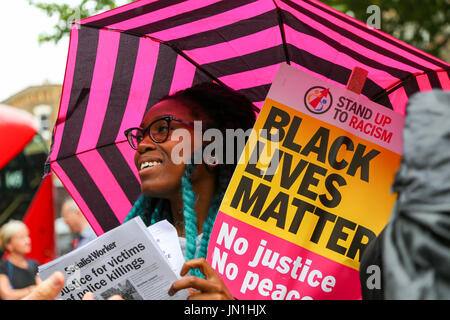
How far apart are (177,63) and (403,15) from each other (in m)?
5.81

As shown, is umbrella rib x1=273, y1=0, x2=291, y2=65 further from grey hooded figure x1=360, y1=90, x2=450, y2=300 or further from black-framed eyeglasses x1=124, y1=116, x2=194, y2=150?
grey hooded figure x1=360, y1=90, x2=450, y2=300

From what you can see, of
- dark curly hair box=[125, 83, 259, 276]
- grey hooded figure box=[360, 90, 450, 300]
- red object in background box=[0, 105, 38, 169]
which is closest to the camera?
grey hooded figure box=[360, 90, 450, 300]

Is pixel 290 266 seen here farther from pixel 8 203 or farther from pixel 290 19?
pixel 8 203

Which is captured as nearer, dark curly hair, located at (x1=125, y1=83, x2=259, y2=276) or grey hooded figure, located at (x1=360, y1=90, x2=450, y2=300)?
grey hooded figure, located at (x1=360, y1=90, x2=450, y2=300)

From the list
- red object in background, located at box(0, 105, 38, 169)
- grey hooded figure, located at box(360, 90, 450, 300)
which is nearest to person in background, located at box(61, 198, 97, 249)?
red object in background, located at box(0, 105, 38, 169)

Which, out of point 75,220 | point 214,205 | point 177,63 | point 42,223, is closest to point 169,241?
point 214,205

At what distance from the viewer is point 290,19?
210 centimetres

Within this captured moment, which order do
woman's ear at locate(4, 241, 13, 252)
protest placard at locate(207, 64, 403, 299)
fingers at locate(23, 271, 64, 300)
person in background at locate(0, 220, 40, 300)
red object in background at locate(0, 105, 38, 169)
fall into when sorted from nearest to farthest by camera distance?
fingers at locate(23, 271, 64, 300) < protest placard at locate(207, 64, 403, 299) < person in background at locate(0, 220, 40, 300) < woman's ear at locate(4, 241, 13, 252) < red object in background at locate(0, 105, 38, 169)

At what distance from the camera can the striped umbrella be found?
2.12 m

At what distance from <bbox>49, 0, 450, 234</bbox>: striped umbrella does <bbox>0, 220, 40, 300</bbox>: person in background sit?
980 millimetres

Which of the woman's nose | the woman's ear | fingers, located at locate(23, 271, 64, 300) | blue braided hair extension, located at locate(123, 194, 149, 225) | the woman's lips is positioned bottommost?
the woman's ear

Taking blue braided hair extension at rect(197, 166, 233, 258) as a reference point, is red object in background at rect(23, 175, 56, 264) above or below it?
→ below

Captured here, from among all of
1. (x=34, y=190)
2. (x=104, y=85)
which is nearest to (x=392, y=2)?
(x=34, y=190)

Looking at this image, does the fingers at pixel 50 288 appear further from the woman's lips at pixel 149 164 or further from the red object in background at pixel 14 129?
the red object in background at pixel 14 129
